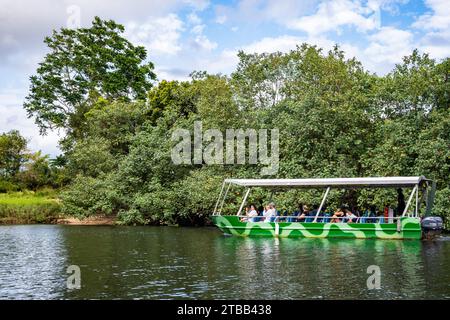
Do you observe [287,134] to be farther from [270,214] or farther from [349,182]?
[349,182]

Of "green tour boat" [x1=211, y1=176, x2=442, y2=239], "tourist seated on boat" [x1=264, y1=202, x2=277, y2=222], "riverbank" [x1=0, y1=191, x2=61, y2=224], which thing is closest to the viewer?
"green tour boat" [x1=211, y1=176, x2=442, y2=239]

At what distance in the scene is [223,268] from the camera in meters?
19.0

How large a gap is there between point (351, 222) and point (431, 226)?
3954 millimetres

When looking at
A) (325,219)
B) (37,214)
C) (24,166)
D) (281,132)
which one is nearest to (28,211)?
(37,214)

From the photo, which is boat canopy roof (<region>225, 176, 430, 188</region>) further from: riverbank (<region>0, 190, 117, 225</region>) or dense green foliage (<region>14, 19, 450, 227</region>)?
riverbank (<region>0, 190, 117, 225</region>)

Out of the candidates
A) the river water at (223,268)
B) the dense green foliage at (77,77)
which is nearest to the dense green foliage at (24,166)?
the dense green foliage at (77,77)

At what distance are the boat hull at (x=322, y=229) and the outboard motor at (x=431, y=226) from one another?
0.25 meters

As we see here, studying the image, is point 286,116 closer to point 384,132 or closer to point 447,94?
point 384,132

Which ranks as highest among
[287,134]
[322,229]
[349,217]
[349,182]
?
[287,134]

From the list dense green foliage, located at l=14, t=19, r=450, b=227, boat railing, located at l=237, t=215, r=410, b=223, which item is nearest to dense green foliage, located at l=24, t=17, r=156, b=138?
dense green foliage, located at l=14, t=19, r=450, b=227

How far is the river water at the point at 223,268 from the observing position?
1504 cm

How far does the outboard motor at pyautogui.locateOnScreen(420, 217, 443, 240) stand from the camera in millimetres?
26344
